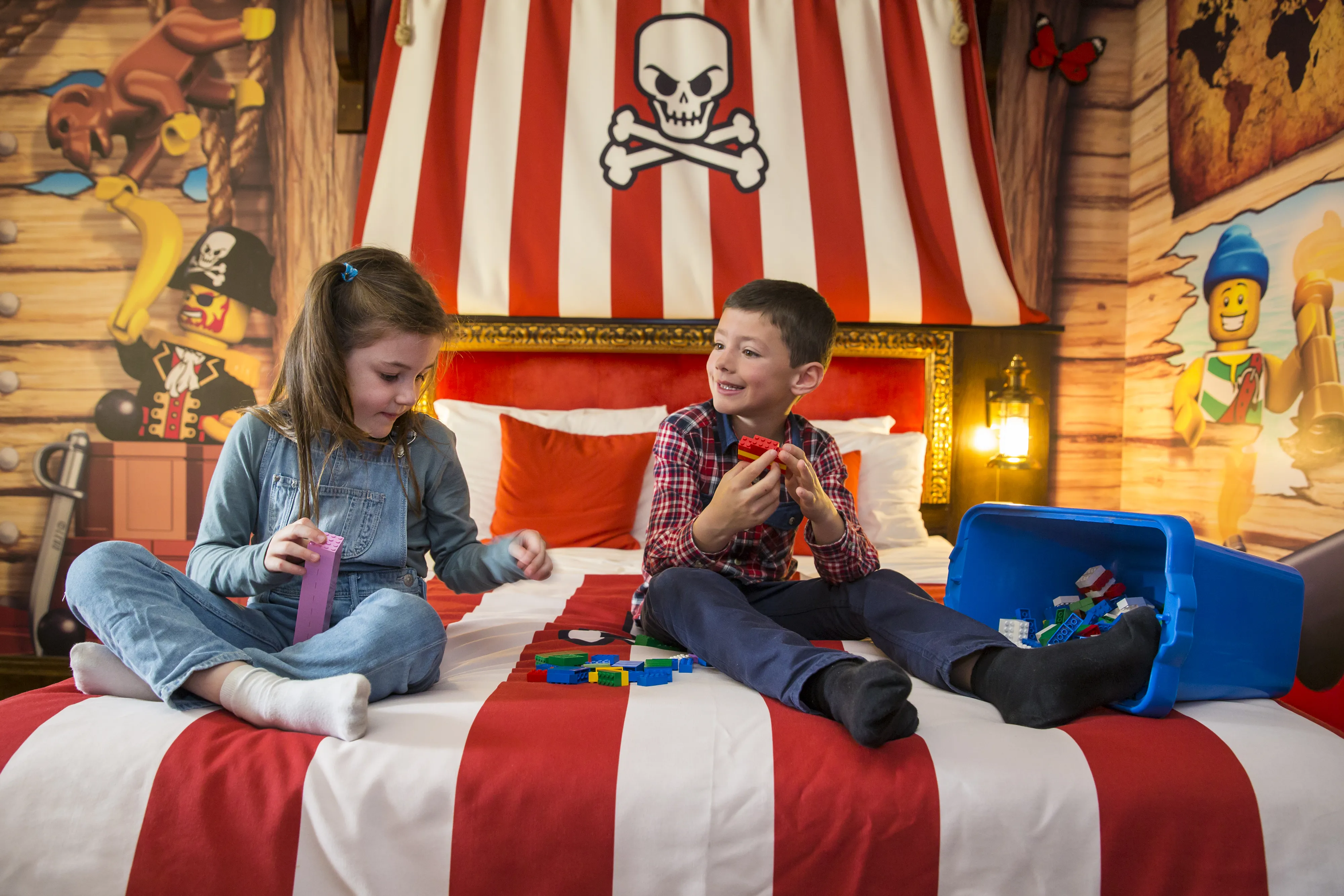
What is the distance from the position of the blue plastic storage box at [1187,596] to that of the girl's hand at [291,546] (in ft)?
2.92

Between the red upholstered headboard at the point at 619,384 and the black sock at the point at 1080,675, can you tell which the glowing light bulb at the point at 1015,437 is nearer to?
the red upholstered headboard at the point at 619,384

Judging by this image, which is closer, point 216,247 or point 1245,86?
point 1245,86

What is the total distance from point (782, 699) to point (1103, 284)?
229 centimetres

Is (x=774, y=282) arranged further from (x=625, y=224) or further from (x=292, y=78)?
(x=292, y=78)

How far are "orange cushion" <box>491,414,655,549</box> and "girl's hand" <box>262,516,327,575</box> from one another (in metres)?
1.06

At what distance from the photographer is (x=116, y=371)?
2.59 metres

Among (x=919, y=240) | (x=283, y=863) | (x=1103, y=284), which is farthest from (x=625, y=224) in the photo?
(x=283, y=863)

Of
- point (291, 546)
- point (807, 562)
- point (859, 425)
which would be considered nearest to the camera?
point (291, 546)

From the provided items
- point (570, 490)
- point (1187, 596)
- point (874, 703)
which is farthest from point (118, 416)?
point (1187, 596)

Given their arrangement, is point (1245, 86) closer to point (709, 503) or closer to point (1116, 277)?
point (1116, 277)

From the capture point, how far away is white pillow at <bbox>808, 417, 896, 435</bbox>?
2354mm

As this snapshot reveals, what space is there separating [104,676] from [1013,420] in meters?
2.19

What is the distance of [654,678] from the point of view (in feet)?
3.39

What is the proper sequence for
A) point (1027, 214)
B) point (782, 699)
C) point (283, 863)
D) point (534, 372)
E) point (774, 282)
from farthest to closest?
1. point (1027, 214)
2. point (534, 372)
3. point (774, 282)
4. point (782, 699)
5. point (283, 863)
